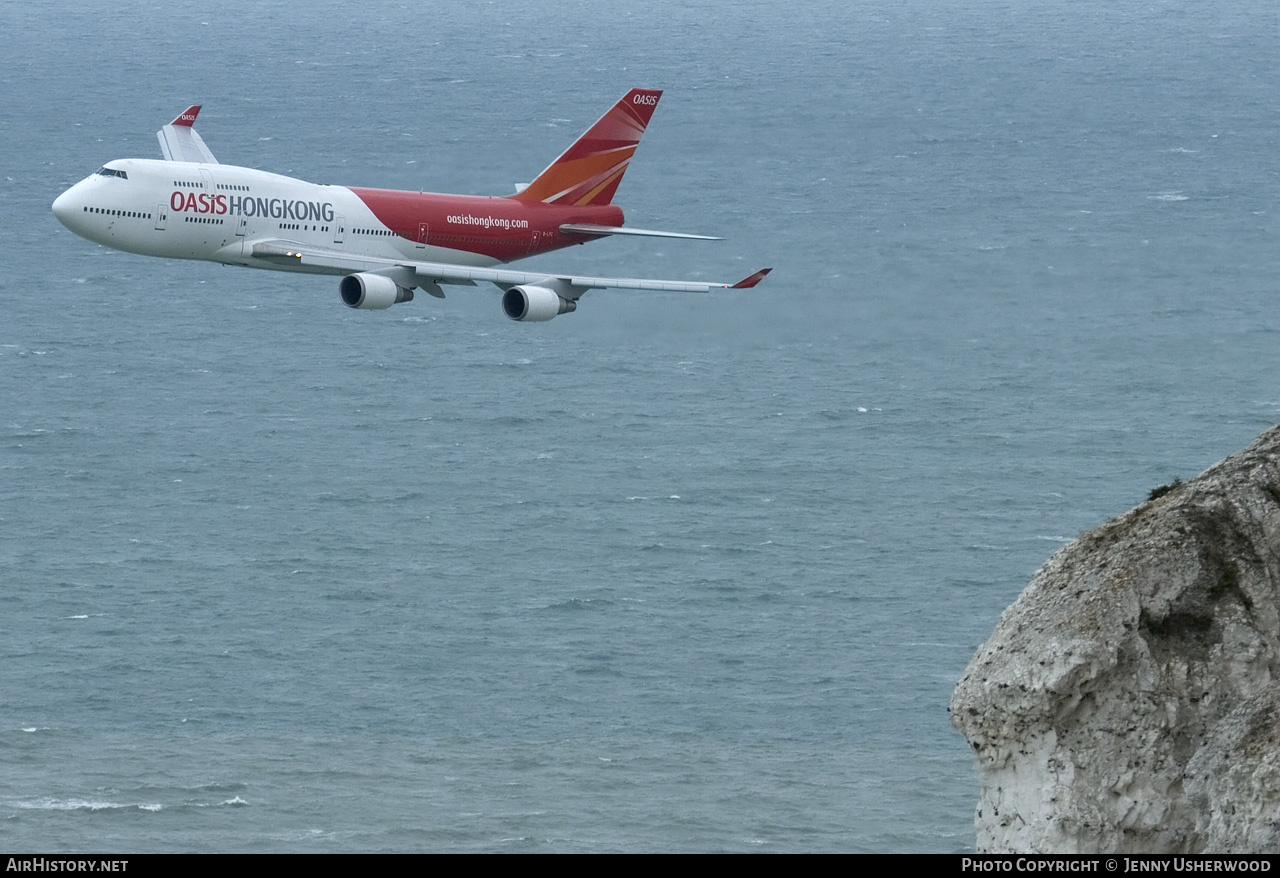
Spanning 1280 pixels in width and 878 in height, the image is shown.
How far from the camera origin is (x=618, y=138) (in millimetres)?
91562

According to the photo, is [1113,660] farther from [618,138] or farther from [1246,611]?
[618,138]

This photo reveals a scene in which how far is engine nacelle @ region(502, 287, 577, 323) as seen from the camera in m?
82.2

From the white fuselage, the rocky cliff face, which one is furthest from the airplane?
the rocky cliff face

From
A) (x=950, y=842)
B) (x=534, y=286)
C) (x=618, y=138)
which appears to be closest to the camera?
(x=534, y=286)

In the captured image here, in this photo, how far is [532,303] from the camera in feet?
270

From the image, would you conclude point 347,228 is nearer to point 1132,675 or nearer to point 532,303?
point 532,303

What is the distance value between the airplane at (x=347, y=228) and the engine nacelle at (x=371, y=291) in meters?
0.05

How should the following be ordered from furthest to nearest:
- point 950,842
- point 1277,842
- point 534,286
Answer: point 950,842 → point 534,286 → point 1277,842

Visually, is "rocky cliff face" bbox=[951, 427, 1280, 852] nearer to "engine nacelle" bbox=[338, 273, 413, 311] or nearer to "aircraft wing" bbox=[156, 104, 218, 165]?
"engine nacelle" bbox=[338, 273, 413, 311]

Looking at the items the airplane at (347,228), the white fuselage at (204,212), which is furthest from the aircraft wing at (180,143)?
the white fuselage at (204,212)

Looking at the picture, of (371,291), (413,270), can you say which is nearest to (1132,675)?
(371,291)

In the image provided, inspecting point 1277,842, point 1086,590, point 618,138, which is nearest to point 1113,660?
point 1086,590

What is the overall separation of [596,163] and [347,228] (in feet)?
41.0

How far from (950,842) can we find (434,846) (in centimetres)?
4486
